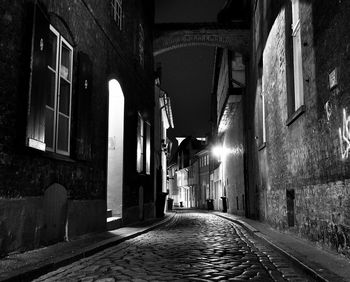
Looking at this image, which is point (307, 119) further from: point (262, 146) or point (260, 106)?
point (260, 106)

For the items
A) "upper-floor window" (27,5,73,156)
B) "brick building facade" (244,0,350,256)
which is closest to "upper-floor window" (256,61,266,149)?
"brick building facade" (244,0,350,256)

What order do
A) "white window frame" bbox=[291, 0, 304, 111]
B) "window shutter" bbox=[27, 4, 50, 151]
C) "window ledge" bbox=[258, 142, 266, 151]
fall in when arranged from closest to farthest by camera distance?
"window shutter" bbox=[27, 4, 50, 151] < "white window frame" bbox=[291, 0, 304, 111] < "window ledge" bbox=[258, 142, 266, 151]

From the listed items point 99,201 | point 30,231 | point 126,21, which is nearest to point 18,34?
point 30,231

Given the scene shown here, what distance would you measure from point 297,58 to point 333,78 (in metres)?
3.03

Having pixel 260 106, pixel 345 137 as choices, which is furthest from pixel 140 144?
pixel 345 137

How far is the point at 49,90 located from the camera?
6918 mm

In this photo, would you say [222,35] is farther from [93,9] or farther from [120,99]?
[93,9]

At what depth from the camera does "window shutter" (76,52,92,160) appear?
8.42 meters

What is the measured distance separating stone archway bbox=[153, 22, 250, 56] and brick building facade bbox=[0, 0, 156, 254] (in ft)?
19.4

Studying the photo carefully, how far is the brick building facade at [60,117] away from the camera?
5.77 meters

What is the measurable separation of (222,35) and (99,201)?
473 inches

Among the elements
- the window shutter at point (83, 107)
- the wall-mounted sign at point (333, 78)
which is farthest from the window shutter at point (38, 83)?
the wall-mounted sign at point (333, 78)

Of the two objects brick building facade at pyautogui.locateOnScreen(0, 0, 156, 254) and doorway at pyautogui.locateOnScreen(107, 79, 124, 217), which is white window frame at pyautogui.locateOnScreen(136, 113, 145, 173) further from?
doorway at pyautogui.locateOnScreen(107, 79, 124, 217)

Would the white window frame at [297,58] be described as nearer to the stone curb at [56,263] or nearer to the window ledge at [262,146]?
the window ledge at [262,146]
